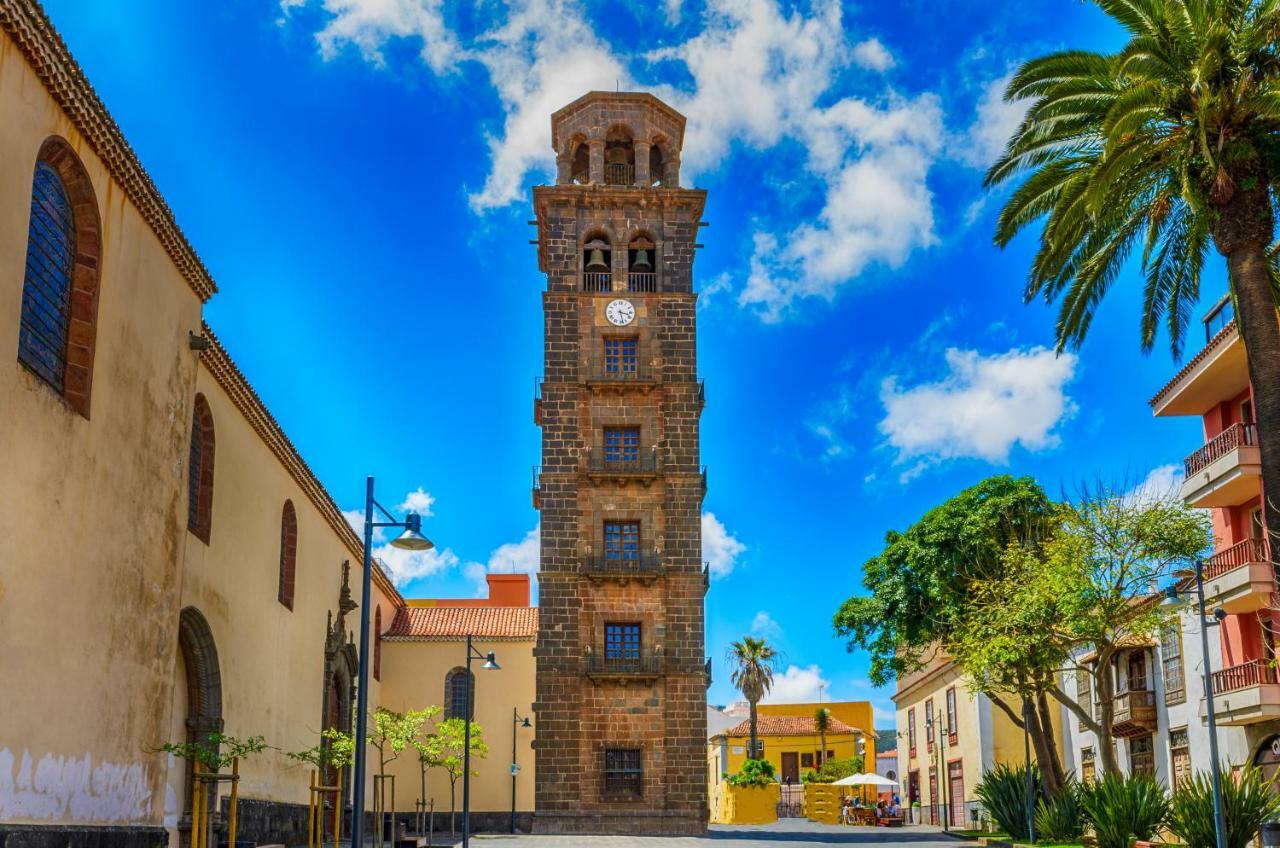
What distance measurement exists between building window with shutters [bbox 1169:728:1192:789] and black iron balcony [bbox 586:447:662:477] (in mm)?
16533

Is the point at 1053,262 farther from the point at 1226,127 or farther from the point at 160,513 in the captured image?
the point at 160,513

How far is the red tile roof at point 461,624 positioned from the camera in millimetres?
51406

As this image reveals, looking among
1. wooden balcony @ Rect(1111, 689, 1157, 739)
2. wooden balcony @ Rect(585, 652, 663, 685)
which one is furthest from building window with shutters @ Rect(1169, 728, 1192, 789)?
wooden balcony @ Rect(585, 652, 663, 685)

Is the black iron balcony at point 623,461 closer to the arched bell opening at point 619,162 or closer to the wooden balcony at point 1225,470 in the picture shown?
the arched bell opening at point 619,162

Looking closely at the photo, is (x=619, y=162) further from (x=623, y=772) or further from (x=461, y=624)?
(x=623, y=772)

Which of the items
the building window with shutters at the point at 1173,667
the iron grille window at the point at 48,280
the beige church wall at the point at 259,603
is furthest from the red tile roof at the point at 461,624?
the iron grille window at the point at 48,280

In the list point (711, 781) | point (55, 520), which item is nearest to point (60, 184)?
point (55, 520)

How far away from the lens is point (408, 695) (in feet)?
167

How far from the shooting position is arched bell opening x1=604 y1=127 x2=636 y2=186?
44.9m

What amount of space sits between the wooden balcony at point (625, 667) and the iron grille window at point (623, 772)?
2112 mm

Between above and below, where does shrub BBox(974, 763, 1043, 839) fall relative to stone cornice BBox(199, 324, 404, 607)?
below

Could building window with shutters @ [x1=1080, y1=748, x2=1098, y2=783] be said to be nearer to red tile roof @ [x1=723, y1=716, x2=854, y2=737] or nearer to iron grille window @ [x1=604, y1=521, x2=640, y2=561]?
iron grille window @ [x1=604, y1=521, x2=640, y2=561]

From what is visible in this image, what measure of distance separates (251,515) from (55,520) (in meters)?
13.1

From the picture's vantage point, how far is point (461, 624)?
53031 millimetres
